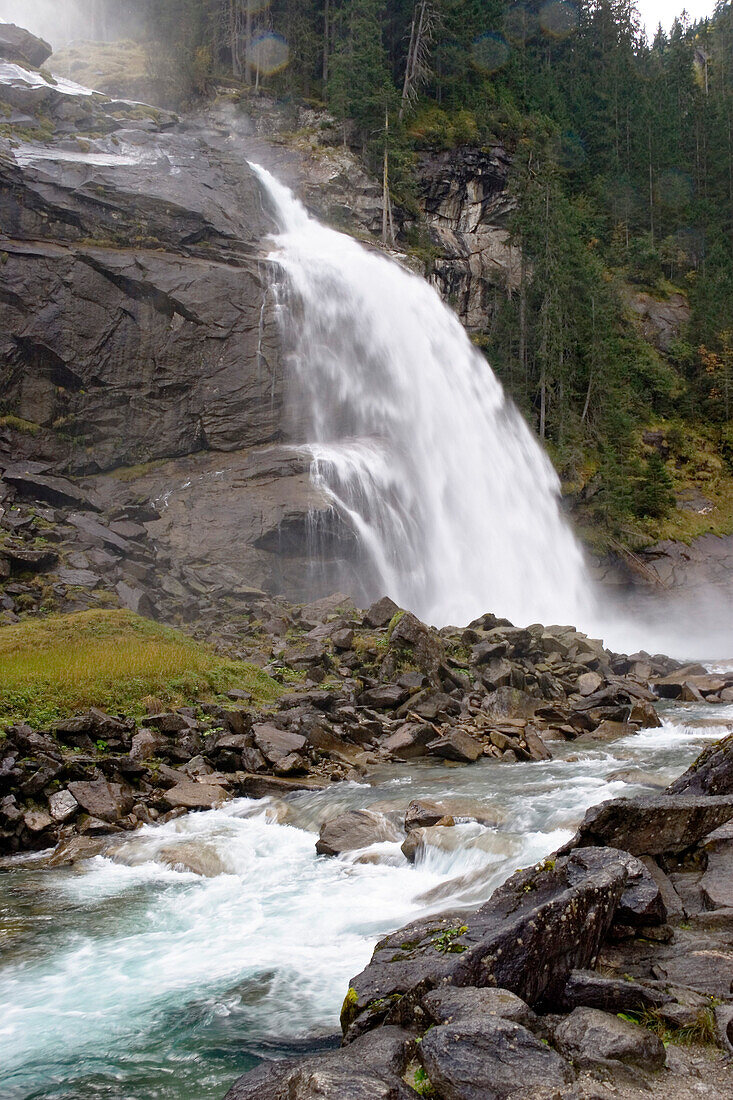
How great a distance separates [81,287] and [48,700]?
19.9 metres

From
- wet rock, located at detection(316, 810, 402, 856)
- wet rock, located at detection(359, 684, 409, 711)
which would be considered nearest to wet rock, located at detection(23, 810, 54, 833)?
wet rock, located at detection(316, 810, 402, 856)

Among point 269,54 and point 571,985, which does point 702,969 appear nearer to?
point 571,985

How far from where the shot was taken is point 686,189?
5338 centimetres

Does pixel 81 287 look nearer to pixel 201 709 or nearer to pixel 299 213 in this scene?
pixel 299 213

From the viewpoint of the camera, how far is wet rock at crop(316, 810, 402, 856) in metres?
9.88

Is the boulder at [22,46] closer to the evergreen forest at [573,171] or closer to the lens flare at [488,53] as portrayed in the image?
the evergreen forest at [573,171]

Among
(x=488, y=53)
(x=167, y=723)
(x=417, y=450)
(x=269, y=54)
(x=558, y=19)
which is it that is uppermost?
(x=558, y=19)

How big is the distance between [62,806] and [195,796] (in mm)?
1840

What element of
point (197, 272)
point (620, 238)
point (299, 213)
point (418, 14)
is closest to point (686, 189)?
point (620, 238)

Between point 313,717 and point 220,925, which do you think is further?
point 313,717

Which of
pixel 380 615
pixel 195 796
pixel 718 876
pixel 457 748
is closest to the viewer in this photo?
pixel 718 876

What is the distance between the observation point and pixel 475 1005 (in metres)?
4.50

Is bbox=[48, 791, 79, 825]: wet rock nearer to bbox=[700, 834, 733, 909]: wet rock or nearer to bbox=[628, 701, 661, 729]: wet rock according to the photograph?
bbox=[700, 834, 733, 909]: wet rock

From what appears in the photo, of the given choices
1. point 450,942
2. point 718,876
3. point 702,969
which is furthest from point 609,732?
point 702,969
